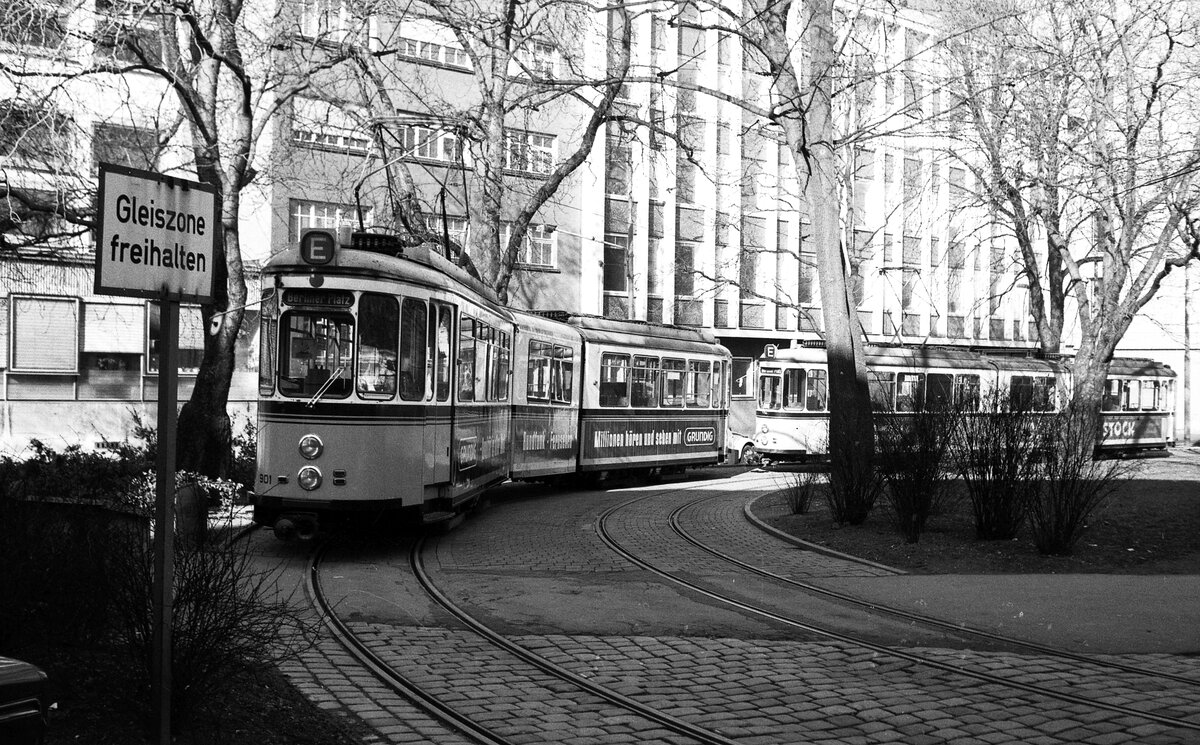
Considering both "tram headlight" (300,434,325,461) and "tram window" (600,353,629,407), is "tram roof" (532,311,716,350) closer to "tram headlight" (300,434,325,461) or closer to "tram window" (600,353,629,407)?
"tram window" (600,353,629,407)

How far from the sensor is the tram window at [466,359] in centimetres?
1438

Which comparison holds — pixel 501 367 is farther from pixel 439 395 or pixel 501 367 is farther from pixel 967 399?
pixel 967 399

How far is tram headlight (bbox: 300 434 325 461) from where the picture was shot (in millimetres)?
12203

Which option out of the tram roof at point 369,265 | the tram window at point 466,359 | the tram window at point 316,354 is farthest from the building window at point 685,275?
the tram window at point 316,354

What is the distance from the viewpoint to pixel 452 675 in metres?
7.79

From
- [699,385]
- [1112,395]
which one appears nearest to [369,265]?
[699,385]

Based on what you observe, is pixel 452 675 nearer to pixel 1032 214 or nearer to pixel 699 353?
pixel 699 353

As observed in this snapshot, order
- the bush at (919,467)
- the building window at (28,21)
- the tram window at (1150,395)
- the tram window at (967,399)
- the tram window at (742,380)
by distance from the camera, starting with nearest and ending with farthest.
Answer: the building window at (28,21) → the bush at (919,467) → the tram window at (967,399) → the tram window at (1150,395) → the tram window at (742,380)

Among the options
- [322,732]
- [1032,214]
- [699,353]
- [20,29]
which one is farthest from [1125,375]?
[322,732]

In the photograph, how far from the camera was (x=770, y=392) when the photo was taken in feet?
105

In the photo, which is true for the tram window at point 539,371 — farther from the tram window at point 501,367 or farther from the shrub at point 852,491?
the shrub at point 852,491

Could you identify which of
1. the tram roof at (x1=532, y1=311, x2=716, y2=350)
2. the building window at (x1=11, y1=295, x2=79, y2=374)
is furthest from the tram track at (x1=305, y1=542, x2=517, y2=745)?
the building window at (x1=11, y1=295, x2=79, y2=374)

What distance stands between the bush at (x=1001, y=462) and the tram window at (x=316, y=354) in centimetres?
749

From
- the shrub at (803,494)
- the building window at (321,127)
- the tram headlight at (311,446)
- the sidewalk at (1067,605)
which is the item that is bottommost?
the sidewalk at (1067,605)
